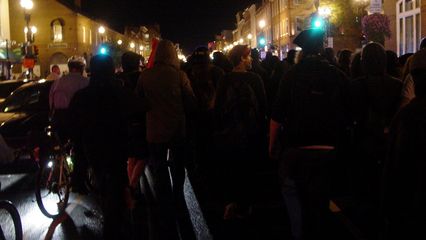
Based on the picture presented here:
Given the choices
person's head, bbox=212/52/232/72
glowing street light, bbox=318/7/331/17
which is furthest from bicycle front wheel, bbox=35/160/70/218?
glowing street light, bbox=318/7/331/17

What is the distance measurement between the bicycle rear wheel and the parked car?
4.83 m

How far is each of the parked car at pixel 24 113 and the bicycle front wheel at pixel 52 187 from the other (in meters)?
2.87

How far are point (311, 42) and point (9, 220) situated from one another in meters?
3.30

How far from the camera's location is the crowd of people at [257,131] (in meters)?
3.89

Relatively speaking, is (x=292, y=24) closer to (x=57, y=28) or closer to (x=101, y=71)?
(x=57, y=28)

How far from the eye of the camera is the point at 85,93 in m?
5.52

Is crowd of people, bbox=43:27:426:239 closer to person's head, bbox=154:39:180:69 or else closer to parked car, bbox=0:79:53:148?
person's head, bbox=154:39:180:69

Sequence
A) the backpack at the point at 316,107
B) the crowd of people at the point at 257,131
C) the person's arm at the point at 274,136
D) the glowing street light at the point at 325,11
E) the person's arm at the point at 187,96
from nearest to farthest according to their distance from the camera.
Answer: the crowd of people at the point at 257,131, the backpack at the point at 316,107, the person's arm at the point at 274,136, the person's arm at the point at 187,96, the glowing street light at the point at 325,11

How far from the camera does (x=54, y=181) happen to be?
795 cm

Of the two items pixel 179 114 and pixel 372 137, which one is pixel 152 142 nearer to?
pixel 179 114

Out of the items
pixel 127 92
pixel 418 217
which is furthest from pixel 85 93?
pixel 418 217

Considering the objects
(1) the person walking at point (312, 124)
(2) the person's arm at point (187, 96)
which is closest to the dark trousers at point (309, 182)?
(1) the person walking at point (312, 124)

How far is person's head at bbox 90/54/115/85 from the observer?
18.3ft

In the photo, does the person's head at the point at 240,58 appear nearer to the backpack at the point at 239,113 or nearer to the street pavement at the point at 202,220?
the backpack at the point at 239,113
